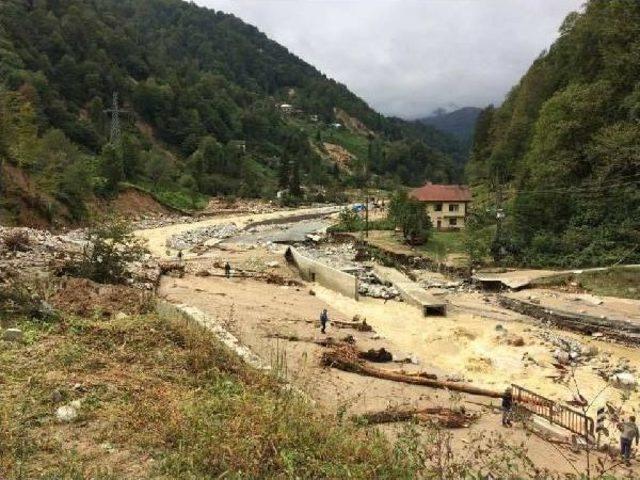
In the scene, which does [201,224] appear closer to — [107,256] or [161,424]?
[107,256]

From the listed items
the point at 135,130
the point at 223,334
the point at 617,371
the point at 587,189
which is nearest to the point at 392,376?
the point at 223,334

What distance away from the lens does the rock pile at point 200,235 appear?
46.9m

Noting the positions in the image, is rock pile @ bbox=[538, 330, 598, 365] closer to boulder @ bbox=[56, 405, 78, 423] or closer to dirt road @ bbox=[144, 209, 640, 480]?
dirt road @ bbox=[144, 209, 640, 480]

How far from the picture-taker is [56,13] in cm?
9625

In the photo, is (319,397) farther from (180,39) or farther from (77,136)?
(180,39)

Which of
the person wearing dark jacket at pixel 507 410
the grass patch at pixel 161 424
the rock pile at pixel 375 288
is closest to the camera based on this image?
the grass patch at pixel 161 424

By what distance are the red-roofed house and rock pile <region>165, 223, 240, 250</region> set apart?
20263mm

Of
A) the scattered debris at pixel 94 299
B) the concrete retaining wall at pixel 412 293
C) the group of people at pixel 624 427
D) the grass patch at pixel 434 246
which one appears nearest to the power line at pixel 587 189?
the grass patch at pixel 434 246

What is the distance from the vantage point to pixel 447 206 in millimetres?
51531

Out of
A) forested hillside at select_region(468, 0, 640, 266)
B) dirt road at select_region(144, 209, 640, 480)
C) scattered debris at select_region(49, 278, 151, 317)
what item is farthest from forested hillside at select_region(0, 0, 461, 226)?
forested hillside at select_region(468, 0, 640, 266)

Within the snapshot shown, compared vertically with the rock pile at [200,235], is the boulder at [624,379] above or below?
below

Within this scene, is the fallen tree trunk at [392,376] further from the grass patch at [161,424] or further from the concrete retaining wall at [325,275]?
the concrete retaining wall at [325,275]

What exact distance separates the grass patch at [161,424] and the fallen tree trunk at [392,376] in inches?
206

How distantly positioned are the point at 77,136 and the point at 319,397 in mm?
74112
